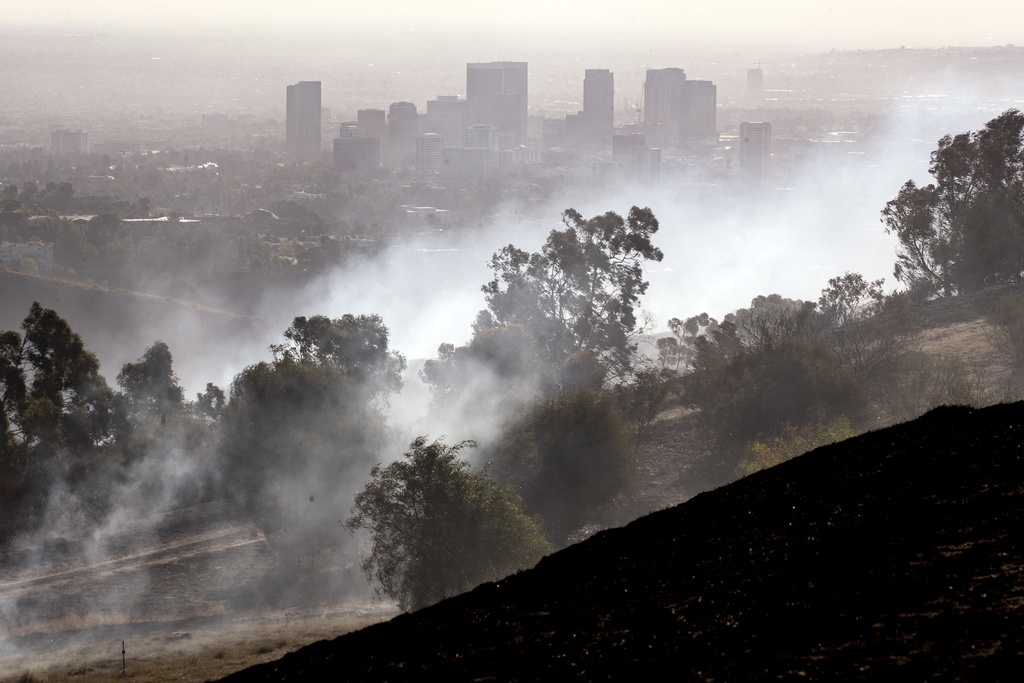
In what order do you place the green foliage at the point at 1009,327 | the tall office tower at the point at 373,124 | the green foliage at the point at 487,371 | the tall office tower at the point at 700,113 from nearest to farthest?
1. the green foliage at the point at 1009,327
2. the green foliage at the point at 487,371
3. the tall office tower at the point at 700,113
4. the tall office tower at the point at 373,124

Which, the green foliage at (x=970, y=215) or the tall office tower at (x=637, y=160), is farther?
the tall office tower at (x=637, y=160)

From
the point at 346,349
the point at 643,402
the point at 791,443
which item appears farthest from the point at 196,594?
the point at 791,443

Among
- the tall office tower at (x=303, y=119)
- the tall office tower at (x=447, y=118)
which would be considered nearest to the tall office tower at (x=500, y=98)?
the tall office tower at (x=447, y=118)

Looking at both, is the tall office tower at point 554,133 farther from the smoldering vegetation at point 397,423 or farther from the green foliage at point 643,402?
the green foliage at point 643,402

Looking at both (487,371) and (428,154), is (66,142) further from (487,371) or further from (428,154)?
(487,371)

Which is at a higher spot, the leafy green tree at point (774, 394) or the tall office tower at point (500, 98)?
the tall office tower at point (500, 98)

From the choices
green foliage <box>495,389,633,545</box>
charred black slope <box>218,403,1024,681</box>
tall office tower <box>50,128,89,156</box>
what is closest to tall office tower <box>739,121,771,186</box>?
tall office tower <box>50,128,89,156</box>
